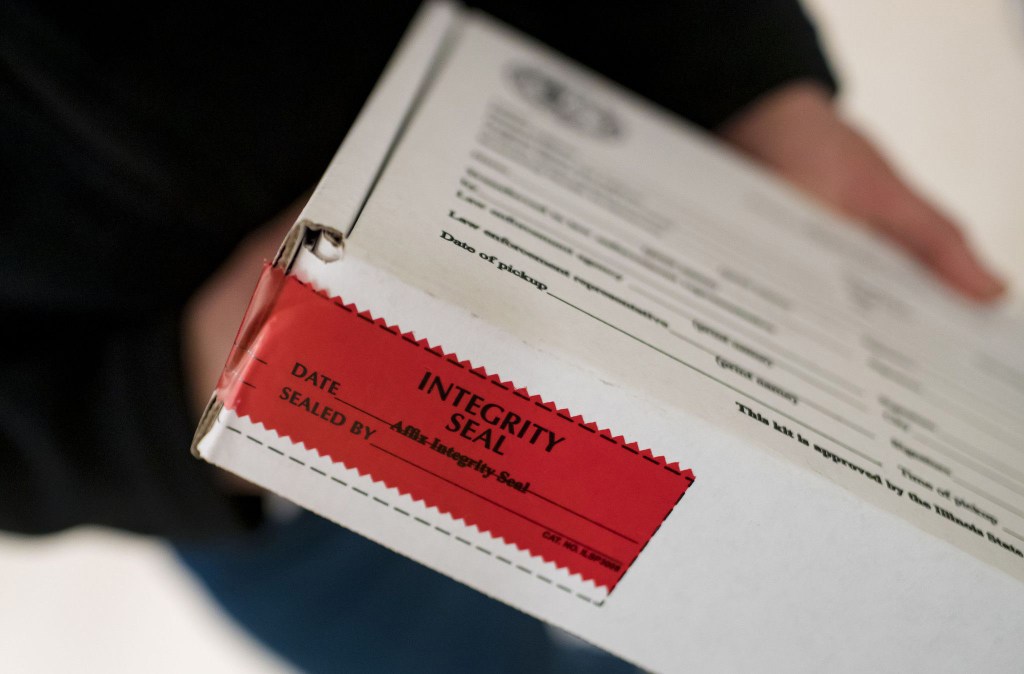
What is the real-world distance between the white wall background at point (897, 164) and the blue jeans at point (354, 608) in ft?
0.81

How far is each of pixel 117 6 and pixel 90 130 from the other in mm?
60

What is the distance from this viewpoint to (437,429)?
6.8 inches

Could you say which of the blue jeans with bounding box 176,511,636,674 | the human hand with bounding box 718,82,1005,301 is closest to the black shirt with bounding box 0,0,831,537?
the blue jeans with bounding box 176,511,636,674

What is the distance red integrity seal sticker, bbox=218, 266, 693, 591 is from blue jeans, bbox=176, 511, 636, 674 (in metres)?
0.25

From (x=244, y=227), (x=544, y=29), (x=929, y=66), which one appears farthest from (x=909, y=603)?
(x=929, y=66)

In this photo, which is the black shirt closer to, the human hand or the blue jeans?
the blue jeans

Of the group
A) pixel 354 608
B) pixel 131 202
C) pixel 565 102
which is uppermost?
pixel 565 102

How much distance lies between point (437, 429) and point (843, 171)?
0.36m

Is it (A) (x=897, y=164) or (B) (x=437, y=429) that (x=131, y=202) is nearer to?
(B) (x=437, y=429)

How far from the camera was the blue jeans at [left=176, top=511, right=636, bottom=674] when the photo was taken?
0.40 meters

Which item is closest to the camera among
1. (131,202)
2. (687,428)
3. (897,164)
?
(687,428)

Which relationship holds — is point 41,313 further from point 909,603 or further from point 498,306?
point 909,603

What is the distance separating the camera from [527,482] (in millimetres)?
178

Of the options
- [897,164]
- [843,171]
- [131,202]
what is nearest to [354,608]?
[131,202]
